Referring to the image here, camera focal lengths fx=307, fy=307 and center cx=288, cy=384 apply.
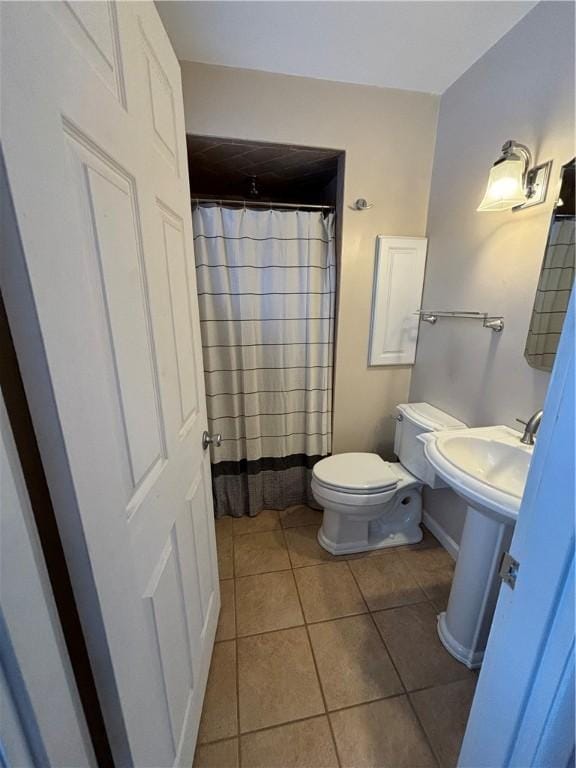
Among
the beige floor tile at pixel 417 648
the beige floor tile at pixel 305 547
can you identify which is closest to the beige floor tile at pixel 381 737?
the beige floor tile at pixel 417 648

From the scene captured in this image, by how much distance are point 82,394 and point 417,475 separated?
1687 mm

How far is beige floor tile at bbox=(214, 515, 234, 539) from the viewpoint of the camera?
1.89 metres

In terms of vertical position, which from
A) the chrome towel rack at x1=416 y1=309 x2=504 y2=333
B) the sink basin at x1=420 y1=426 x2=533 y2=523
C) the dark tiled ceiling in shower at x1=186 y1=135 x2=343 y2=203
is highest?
the dark tiled ceiling in shower at x1=186 y1=135 x2=343 y2=203

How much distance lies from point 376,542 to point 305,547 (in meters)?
0.41

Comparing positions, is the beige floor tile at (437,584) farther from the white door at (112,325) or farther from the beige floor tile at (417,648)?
the white door at (112,325)

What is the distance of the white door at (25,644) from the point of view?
338mm

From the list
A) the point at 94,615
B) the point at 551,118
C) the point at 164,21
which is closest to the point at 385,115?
the point at 551,118

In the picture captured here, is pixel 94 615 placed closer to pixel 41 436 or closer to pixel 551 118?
pixel 41 436

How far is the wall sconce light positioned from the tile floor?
177cm

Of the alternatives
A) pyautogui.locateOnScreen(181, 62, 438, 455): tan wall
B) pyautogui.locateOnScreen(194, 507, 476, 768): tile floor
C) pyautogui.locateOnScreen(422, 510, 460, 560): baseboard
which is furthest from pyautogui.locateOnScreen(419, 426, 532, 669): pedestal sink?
pyautogui.locateOnScreen(181, 62, 438, 455): tan wall

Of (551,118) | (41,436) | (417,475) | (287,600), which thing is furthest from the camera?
(417,475)

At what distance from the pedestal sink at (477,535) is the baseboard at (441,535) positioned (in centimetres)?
49

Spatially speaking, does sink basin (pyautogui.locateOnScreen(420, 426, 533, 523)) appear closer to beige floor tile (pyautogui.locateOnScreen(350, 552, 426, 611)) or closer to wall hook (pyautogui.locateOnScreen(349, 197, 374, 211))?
beige floor tile (pyautogui.locateOnScreen(350, 552, 426, 611))

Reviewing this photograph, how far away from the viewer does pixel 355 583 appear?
156cm
